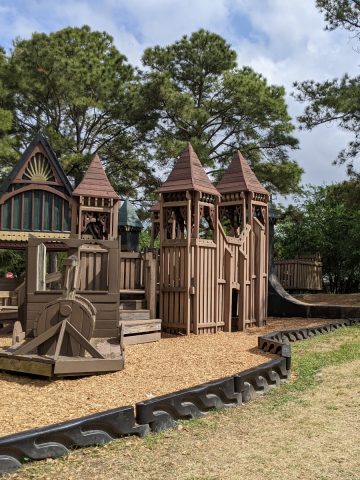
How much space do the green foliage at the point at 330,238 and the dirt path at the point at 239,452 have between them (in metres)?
22.1

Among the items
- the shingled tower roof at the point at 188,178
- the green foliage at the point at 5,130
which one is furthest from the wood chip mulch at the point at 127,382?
the green foliage at the point at 5,130

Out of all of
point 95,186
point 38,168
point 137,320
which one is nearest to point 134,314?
point 137,320

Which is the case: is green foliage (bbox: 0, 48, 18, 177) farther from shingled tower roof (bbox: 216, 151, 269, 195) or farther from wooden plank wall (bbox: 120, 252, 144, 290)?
wooden plank wall (bbox: 120, 252, 144, 290)

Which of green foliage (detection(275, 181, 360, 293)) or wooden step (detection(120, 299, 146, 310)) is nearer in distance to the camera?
wooden step (detection(120, 299, 146, 310))

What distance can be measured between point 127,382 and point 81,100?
794 inches

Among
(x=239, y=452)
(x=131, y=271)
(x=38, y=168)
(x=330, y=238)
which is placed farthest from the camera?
(x=330, y=238)

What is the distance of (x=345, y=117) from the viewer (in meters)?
19.3

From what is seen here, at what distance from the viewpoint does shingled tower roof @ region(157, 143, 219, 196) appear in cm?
1233

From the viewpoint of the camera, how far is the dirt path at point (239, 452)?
410 cm

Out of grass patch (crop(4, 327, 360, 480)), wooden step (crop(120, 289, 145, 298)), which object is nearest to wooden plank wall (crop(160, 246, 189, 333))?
wooden step (crop(120, 289, 145, 298))

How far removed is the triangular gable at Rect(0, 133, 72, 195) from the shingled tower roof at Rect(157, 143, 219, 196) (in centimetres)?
759

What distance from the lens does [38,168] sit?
19.1m

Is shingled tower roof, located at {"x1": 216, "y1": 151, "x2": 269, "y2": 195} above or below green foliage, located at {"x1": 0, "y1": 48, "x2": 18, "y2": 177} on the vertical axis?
below

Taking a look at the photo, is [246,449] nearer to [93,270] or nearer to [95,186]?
[93,270]
